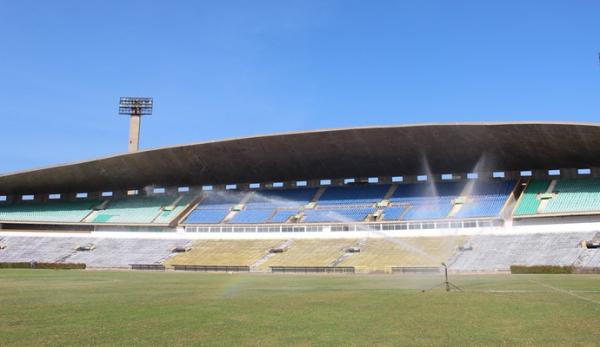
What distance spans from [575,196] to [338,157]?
73.3 ft

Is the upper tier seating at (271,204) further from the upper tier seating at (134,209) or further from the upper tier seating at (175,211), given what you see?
the upper tier seating at (134,209)

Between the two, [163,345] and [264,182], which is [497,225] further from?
[163,345]

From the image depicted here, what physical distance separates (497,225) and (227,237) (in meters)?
27.8

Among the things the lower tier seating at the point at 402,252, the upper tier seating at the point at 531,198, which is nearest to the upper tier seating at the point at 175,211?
the lower tier seating at the point at 402,252

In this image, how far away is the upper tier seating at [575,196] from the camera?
1843 inches

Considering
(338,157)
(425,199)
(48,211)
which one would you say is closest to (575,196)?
(425,199)

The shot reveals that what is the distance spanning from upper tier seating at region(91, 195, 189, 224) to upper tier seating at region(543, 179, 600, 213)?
41373 mm

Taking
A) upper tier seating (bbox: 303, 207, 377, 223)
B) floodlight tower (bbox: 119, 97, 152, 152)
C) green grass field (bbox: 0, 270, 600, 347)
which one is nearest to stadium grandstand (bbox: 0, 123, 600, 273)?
upper tier seating (bbox: 303, 207, 377, 223)

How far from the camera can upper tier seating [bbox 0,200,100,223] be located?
67250mm

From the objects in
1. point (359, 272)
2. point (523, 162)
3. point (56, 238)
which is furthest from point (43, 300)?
point (56, 238)

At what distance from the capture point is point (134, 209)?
67.4 m

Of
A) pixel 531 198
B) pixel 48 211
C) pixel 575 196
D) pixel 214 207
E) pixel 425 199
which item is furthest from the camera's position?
pixel 48 211

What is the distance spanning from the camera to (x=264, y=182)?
65.8 meters

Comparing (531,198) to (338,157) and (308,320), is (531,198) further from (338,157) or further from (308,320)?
(308,320)
